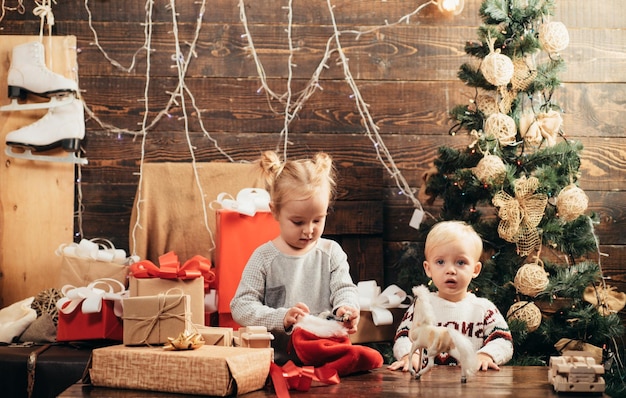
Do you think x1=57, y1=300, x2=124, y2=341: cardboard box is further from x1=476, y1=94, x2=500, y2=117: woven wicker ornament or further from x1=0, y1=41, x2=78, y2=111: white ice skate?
x1=476, y1=94, x2=500, y2=117: woven wicker ornament

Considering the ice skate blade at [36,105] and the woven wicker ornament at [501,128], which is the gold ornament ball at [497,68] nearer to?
the woven wicker ornament at [501,128]

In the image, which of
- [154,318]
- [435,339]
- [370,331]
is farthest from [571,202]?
[154,318]

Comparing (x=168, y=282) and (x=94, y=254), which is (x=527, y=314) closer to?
(x=168, y=282)

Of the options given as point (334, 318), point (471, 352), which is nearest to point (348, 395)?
point (471, 352)

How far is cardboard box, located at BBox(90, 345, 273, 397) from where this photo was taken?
190 cm

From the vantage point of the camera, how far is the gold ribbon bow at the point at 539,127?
10.8 feet

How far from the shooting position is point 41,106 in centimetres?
381

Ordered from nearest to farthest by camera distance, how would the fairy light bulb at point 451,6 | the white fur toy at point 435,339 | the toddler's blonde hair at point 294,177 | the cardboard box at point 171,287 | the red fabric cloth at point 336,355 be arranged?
1. the white fur toy at point 435,339
2. the red fabric cloth at point 336,355
3. the toddler's blonde hair at point 294,177
4. the cardboard box at point 171,287
5. the fairy light bulb at point 451,6

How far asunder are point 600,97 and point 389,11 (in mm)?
1162

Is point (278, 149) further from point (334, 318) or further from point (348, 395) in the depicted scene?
point (348, 395)

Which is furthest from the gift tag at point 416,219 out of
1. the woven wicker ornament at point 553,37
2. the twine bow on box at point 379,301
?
the woven wicker ornament at point 553,37

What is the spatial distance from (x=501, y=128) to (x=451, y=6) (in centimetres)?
93

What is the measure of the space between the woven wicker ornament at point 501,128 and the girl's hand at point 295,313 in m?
1.28

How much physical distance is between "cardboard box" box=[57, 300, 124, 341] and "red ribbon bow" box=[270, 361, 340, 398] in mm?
1313
